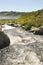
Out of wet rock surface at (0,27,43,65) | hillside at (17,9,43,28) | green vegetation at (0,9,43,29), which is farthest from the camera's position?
hillside at (17,9,43,28)

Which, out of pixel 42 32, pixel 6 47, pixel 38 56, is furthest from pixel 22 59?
pixel 42 32

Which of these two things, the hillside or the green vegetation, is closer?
the green vegetation

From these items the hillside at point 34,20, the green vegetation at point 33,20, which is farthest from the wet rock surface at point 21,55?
the hillside at point 34,20

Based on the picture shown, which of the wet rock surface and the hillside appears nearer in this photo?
the wet rock surface

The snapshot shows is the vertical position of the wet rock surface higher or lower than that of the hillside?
higher

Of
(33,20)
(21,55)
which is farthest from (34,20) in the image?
(21,55)

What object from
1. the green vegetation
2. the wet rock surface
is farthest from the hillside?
the wet rock surface

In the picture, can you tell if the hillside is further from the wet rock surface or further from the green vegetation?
the wet rock surface

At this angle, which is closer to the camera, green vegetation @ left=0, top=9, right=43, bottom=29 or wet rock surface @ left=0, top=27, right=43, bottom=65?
wet rock surface @ left=0, top=27, right=43, bottom=65

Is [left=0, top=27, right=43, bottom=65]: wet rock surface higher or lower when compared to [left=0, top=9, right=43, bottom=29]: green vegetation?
higher

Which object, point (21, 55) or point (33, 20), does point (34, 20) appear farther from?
point (21, 55)

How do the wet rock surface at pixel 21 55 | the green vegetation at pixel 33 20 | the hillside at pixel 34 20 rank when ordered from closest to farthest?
the wet rock surface at pixel 21 55, the green vegetation at pixel 33 20, the hillside at pixel 34 20

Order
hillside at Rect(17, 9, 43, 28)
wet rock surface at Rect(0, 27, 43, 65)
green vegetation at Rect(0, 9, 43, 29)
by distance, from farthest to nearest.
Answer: hillside at Rect(17, 9, 43, 28) → green vegetation at Rect(0, 9, 43, 29) → wet rock surface at Rect(0, 27, 43, 65)

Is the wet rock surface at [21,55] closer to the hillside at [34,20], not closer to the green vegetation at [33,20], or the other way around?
the green vegetation at [33,20]
